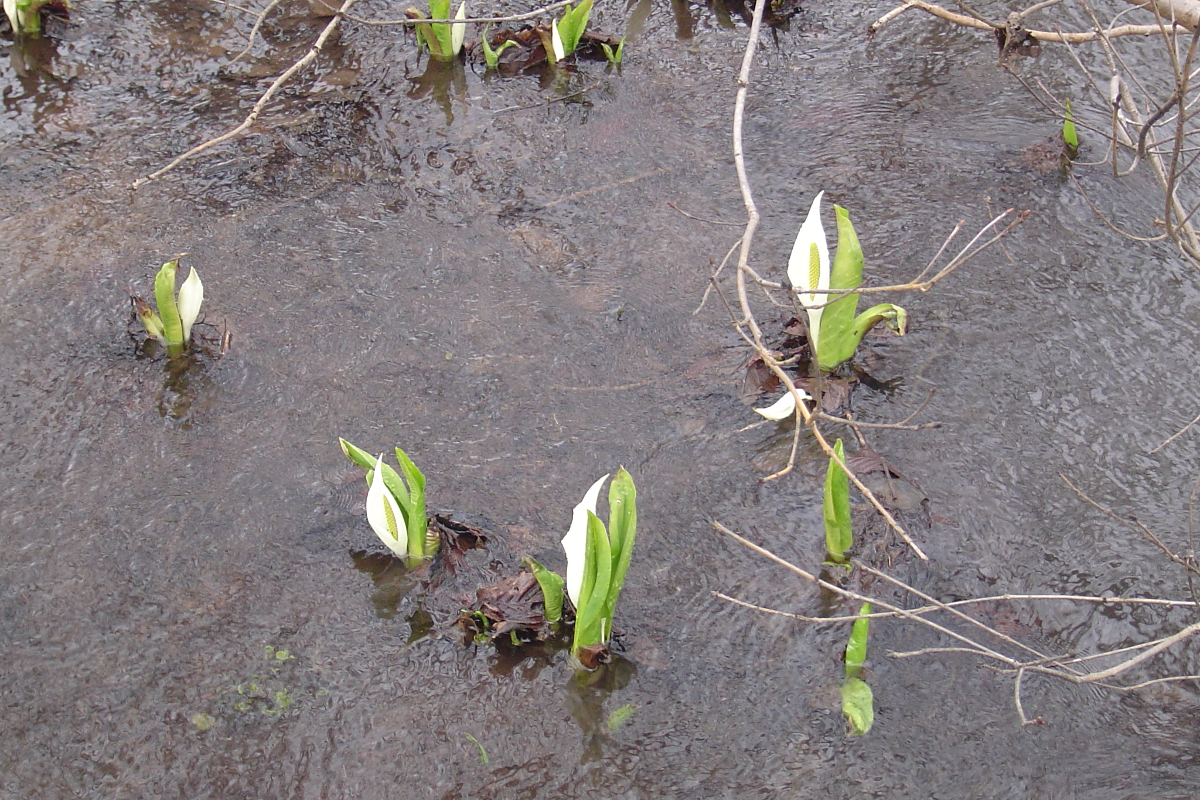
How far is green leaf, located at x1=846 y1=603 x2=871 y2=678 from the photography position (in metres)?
1.98

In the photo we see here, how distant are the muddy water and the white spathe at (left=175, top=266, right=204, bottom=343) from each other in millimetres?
142

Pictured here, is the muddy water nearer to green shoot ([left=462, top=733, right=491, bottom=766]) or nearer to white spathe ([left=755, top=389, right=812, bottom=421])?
green shoot ([left=462, top=733, right=491, bottom=766])

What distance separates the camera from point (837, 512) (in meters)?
2.17

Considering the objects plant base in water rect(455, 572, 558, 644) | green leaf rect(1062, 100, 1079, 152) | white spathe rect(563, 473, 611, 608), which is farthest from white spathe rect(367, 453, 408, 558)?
green leaf rect(1062, 100, 1079, 152)

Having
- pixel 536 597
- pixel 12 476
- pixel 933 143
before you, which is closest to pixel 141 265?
pixel 12 476

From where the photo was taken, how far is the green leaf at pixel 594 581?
1886 millimetres

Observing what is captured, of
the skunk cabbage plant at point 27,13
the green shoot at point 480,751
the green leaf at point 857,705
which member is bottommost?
the green leaf at point 857,705

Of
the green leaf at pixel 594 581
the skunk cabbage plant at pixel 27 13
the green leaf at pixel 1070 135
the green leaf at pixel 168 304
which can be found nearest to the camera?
the green leaf at pixel 594 581

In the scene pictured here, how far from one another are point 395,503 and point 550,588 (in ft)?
1.24

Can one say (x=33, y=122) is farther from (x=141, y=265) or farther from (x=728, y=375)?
(x=728, y=375)

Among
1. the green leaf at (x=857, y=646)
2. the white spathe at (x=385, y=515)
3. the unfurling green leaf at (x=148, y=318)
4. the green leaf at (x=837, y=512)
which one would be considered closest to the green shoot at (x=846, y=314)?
the green leaf at (x=837, y=512)

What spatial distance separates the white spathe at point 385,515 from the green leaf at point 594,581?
0.45 meters

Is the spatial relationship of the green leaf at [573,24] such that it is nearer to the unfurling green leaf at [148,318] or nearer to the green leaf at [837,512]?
the unfurling green leaf at [148,318]

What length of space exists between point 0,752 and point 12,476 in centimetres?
75
